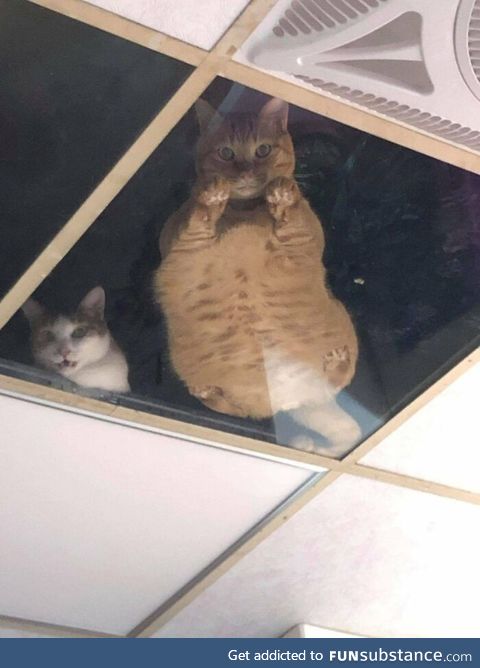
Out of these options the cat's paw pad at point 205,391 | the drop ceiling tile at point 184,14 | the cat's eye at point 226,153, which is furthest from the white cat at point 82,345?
the drop ceiling tile at point 184,14

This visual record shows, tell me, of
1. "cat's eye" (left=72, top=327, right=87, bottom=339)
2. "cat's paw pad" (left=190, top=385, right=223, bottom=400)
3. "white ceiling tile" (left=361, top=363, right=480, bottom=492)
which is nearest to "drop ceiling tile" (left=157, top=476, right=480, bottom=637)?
"white ceiling tile" (left=361, top=363, right=480, bottom=492)

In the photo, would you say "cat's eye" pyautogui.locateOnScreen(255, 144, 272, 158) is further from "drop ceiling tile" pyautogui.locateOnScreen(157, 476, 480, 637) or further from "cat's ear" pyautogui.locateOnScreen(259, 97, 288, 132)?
"drop ceiling tile" pyautogui.locateOnScreen(157, 476, 480, 637)

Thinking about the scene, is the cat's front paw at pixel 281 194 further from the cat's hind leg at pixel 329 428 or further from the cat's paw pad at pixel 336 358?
the cat's hind leg at pixel 329 428

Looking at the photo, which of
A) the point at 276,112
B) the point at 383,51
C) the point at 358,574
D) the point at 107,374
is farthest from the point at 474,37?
the point at 358,574

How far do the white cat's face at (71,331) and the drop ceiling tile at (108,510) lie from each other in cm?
14

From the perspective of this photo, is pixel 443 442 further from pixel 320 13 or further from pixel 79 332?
pixel 320 13

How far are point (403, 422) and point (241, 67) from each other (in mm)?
721

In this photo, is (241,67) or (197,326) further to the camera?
(197,326)

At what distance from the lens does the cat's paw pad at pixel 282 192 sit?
1.06 m

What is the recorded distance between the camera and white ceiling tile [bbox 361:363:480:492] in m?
1.40

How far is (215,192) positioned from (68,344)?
29cm
